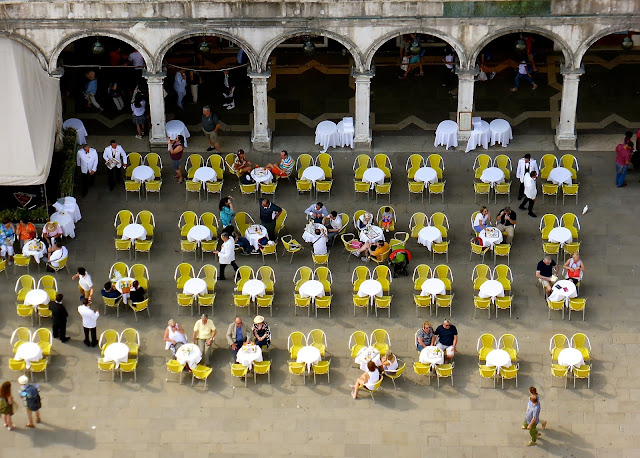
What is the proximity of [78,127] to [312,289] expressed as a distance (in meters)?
10.5

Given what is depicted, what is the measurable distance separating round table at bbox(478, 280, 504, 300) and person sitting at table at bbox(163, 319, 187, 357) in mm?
7930

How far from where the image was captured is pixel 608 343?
3888 centimetres

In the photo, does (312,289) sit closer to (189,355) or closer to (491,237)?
(189,355)

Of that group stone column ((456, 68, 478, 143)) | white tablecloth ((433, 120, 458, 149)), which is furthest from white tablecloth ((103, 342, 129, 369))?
stone column ((456, 68, 478, 143))

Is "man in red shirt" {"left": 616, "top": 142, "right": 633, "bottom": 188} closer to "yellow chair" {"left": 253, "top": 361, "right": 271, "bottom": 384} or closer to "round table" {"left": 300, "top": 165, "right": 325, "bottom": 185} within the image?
"round table" {"left": 300, "top": 165, "right": 325, "bottom": 185}

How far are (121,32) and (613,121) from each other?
50.8 feet

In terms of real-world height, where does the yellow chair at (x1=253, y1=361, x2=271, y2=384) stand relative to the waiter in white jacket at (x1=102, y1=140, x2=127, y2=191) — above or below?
below

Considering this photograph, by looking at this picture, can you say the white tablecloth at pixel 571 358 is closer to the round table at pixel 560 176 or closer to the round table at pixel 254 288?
the round table at pixel 560 176

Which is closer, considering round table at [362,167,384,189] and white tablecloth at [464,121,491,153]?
round table at [362,167,384,189]

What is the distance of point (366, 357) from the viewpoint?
37.5 metres

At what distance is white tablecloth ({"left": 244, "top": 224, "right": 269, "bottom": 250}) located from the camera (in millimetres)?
41594

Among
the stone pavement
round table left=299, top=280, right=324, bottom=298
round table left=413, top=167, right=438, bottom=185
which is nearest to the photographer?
the stone pavement

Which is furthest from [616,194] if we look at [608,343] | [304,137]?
[304,137]

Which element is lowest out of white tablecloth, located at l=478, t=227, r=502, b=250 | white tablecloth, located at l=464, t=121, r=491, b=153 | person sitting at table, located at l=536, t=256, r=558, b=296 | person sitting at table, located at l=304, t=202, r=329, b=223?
person sitting at table, located at l=536, t=256, r=558, b=296
